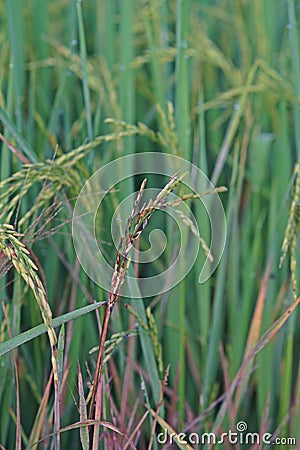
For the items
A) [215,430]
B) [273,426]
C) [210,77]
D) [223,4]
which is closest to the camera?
[215,430]

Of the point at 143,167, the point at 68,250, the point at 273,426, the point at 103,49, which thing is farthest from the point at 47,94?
the point at 273,426

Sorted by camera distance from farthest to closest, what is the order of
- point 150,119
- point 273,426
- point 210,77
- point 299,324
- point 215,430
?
point 210,77 < point 150,119 < point 299,324 < point 273,426 < point 215,430

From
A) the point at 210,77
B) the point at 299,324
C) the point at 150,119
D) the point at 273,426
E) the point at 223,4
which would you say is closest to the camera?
the point at 273,426

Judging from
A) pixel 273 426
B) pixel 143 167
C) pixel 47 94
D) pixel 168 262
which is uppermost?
pixel 47 94

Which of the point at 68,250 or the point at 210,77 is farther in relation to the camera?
the point at 210,77

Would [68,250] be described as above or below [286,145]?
below

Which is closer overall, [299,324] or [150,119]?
[299,324]

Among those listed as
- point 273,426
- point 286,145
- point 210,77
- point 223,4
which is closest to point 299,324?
point 273,426

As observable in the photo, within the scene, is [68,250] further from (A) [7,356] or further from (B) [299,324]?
(B) [299,324]

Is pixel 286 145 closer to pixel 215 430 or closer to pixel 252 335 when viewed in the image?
pixel 252 335
